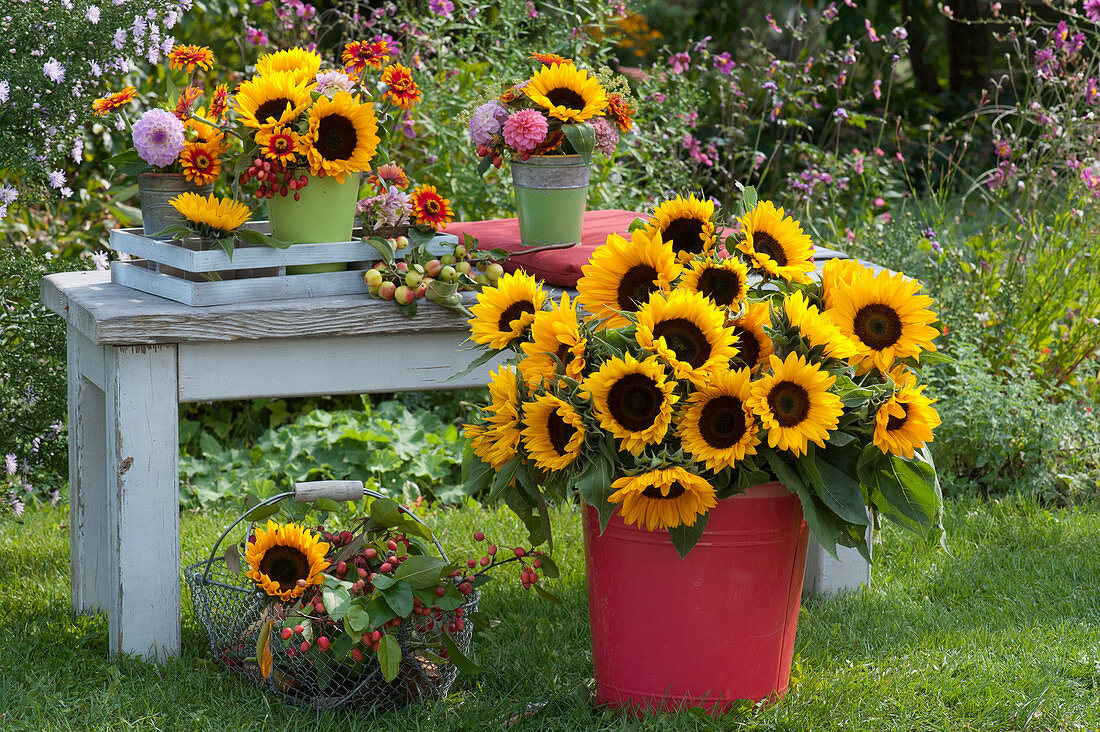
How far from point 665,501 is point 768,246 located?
1.68 feet

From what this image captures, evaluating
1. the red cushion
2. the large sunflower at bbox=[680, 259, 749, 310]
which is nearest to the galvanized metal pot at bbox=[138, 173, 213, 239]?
the red cushion

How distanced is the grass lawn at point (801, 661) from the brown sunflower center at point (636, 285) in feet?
2.40

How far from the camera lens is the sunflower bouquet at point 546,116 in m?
2.38

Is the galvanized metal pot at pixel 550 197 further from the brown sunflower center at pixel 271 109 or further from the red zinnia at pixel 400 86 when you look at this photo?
the brown sunflower center at pixel 271 109

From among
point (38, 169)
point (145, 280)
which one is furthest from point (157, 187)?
point (38, 169)

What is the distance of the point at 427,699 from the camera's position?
6.98 feet

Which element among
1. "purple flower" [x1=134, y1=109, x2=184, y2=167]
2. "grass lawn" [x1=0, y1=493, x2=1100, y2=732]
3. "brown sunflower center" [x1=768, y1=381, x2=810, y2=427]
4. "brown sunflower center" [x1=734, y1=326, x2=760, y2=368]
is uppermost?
"purple flower" [x1=134, y1=109, x2=184, y2=167]

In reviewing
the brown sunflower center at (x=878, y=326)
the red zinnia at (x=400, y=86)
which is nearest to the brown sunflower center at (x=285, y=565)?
the red zinnia at (x=400, y=86)

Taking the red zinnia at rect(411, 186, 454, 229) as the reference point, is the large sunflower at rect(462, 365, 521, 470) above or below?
below

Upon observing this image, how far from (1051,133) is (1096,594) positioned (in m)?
1.86

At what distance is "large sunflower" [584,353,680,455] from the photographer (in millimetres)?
1740

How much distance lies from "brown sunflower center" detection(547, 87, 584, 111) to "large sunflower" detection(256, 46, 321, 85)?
1.63ft

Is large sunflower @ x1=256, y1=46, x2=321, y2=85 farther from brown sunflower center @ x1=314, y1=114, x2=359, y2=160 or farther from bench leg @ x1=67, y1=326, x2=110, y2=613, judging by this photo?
bench leg @ x1=67, y1=326, x2=110, y2=613

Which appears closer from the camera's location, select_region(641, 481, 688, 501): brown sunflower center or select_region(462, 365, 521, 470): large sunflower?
select_region(641, 481, 688, 501): brown sunflower center
